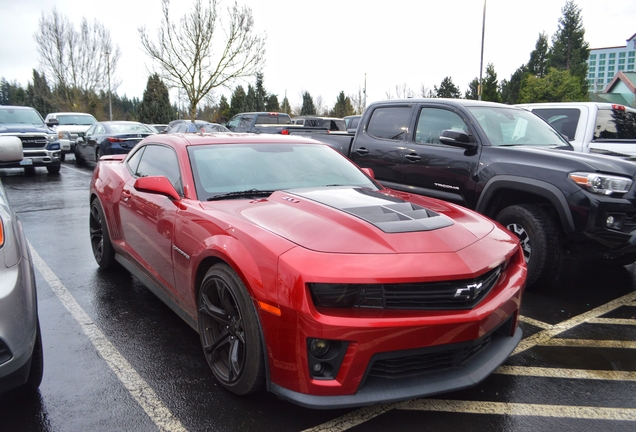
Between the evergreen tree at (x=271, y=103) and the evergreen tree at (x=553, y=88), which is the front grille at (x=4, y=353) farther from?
the evergreen tree at (x=271, y=103)

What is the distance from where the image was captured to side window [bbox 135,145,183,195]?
369cm

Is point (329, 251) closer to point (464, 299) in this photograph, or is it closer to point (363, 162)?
point (464, 299)

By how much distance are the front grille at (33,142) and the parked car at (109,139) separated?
1.61 m

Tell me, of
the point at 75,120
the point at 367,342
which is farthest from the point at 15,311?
the point at 75,120

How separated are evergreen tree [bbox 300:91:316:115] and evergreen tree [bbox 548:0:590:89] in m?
27.7

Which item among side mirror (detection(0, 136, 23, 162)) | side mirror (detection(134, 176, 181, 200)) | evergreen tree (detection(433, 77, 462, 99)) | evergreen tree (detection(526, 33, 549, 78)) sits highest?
evergreen tree (detection(526, 33, 549, 78))

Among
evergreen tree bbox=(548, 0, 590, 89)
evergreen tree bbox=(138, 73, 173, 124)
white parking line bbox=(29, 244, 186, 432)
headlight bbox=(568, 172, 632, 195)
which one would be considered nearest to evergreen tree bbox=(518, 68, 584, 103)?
evergreen tree bbox=(548, 0, 590, 89)

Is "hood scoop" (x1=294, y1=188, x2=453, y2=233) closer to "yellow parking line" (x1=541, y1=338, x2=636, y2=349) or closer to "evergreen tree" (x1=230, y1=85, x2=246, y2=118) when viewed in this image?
"yellow parking line" (x1=541, y1=338, x2=636, y2=349)

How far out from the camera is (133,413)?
8.71 ft

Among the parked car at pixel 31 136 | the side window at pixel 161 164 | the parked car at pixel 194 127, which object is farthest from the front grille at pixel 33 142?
the side window at pixel 161 164

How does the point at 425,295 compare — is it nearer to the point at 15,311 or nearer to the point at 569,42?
the point at 15,311

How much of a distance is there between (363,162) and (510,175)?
7.45 feet

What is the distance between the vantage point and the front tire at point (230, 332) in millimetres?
2510

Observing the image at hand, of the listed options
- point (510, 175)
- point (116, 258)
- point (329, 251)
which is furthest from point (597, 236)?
point (116, 258)
